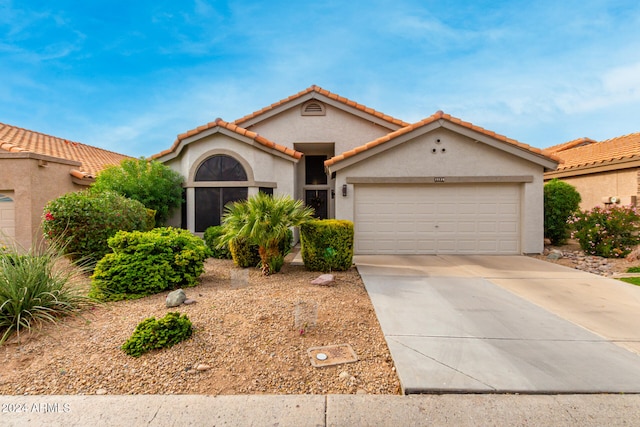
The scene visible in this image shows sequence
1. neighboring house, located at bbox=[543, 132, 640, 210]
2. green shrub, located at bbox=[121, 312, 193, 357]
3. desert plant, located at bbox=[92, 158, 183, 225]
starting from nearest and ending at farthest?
green shrub, located at bbox=[121, 312, 193, 357] → desert plant, located at bbox=[92, 158, 183, 225] → neighboring house, located at bbox=[543, 132, 640, 210]

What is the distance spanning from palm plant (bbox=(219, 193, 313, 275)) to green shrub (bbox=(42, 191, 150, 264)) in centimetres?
328

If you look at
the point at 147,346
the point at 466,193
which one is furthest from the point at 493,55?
the point at 147,346

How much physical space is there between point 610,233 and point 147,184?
16.3 meters

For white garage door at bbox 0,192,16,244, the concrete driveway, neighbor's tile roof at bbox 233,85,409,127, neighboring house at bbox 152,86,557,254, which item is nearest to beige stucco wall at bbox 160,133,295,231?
neighbor's tile roof at bbox 233,85,409,127

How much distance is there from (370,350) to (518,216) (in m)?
9.14

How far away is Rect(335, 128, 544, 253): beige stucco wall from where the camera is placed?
10078 millimetres

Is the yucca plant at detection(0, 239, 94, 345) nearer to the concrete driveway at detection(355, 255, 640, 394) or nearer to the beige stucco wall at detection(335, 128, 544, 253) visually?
the concrete driveway at detection(355, 255, 640, 394)

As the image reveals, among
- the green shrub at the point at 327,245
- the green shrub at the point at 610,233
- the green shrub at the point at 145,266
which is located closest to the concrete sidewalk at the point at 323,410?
the green shrub at the point at 145,266

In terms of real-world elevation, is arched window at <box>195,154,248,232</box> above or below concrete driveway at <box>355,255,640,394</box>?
above

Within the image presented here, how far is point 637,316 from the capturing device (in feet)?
16.1

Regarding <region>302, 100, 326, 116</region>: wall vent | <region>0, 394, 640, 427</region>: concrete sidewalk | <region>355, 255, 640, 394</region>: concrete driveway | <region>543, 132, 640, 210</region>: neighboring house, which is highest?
<region>302, 100, 326, 116</region>: wall vent

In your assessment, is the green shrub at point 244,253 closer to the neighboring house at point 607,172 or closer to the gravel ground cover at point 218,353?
the gravel ground cover at point 218,353

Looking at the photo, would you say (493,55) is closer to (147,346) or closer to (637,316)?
(637,316)

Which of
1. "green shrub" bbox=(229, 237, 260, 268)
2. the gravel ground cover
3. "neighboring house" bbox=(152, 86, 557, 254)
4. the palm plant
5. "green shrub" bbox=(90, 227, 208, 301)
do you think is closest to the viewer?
the gravel ground cover
